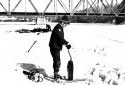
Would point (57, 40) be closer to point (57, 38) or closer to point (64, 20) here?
point (57, 38)

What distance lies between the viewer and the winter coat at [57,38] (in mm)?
9656

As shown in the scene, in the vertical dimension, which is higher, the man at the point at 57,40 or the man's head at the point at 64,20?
the man's head at the point at 64,20

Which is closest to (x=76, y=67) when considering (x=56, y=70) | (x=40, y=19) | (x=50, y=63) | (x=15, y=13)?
(x=50, y=63)

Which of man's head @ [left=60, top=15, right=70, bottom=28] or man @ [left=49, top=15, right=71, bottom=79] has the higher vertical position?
man's head @ [left=60, top=15, right=70, bottom=28]

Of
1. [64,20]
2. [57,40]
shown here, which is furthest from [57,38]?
[64,20]

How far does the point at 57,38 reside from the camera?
9.79 m

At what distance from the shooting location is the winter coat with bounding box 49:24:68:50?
966 cm

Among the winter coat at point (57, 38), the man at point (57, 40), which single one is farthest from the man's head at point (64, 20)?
the winter coat at point (57, 38)

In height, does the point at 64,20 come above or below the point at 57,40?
above

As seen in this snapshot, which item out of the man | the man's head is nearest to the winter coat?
the man

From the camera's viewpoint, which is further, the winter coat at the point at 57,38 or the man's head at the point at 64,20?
the winter coat at the point at 57,38

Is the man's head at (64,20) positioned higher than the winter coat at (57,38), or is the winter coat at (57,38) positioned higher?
the man's head at (64,20)

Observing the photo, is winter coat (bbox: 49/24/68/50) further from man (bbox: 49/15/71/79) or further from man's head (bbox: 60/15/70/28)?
man's head (bbox: 60/15/70/28)

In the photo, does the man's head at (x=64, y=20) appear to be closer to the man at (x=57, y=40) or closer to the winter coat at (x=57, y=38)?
the man at (x=57, y=40)
